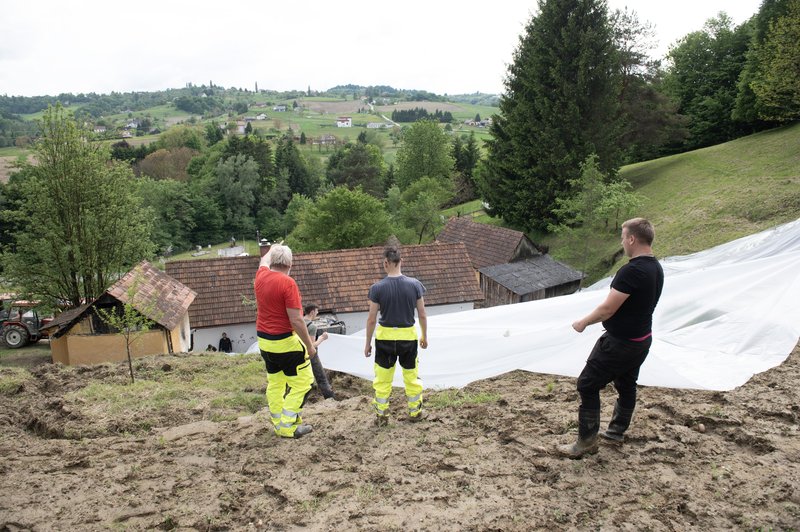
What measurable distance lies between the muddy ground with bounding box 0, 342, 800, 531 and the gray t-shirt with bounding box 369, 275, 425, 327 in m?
1.12

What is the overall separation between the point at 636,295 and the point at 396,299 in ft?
7.39

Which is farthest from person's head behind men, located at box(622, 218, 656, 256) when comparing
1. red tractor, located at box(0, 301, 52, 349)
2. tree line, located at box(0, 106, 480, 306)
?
red tractor, located at box(0, 301, 52, 349)

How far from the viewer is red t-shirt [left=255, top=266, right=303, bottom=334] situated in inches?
200

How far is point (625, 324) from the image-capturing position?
4168 millimetres

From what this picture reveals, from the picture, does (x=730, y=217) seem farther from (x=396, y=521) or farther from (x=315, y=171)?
(x=315, y=171)

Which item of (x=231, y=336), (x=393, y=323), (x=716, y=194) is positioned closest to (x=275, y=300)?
(x=393, y=323)

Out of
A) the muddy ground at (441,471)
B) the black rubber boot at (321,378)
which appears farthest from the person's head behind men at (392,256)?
the black rubber boot at (321,378)

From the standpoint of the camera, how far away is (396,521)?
3.89 m

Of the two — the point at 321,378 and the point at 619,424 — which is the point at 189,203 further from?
the point at 619,424

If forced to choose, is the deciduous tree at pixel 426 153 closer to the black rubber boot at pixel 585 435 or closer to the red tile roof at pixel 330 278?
the red tile roof at pixel 330 278

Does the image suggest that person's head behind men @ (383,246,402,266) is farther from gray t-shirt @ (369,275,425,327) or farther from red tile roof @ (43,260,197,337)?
red tile roof @ (43,260,197,337)

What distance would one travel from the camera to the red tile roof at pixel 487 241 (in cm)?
2520

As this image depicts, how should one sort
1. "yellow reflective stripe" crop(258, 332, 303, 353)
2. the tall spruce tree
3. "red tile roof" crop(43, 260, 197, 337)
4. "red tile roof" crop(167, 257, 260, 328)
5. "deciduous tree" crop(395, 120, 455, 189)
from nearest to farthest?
"yellow reflective stripe" crop(258, 332, 303, 353)
"red tile roof" crop(43, 260, 197, 337)
"red tile roof" crop(167, 257, 260, 328)
the tall spruce tree
"deciduous tree" crop(395, 120, 455, 189)

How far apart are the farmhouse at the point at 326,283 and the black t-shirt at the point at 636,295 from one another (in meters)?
14.4
